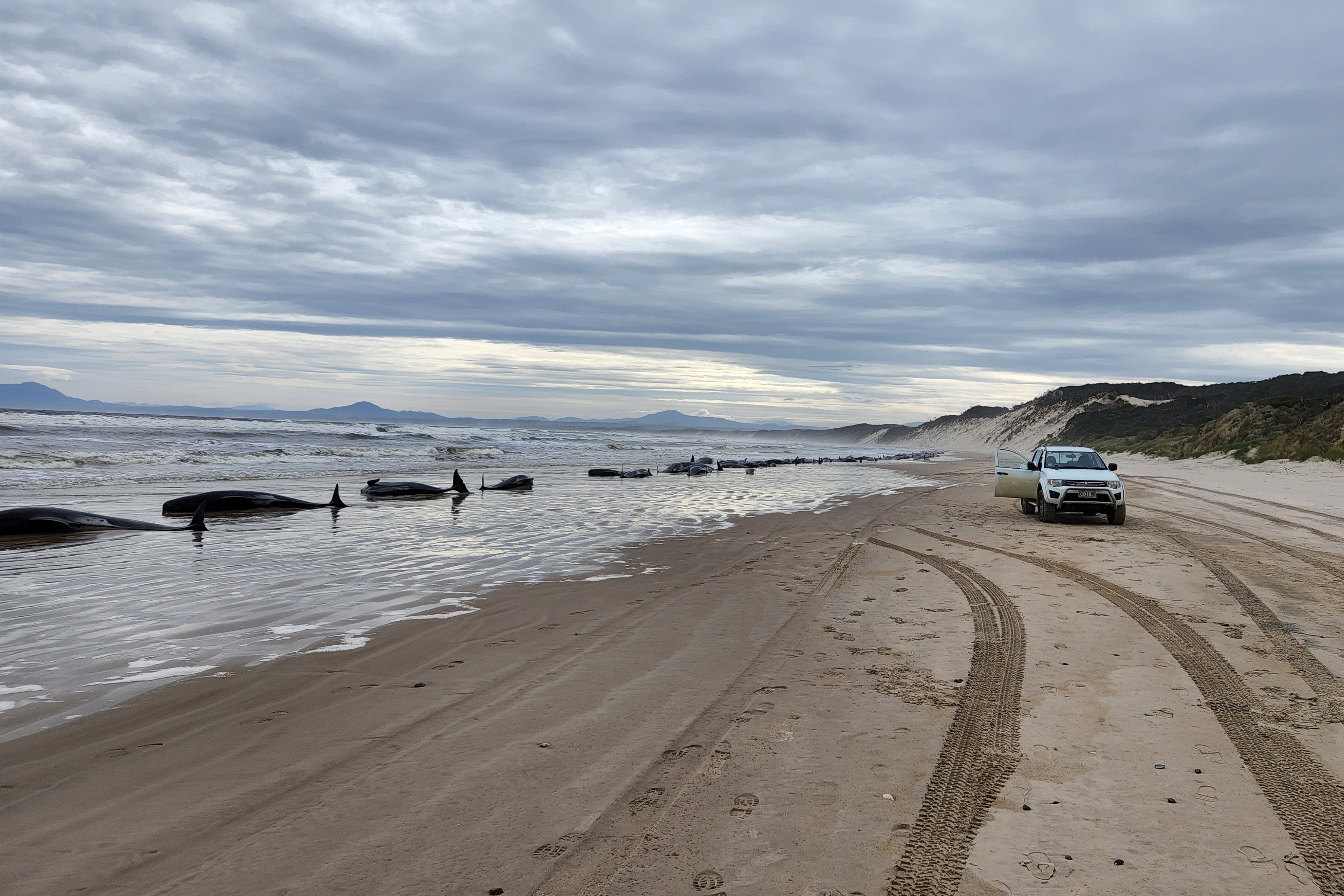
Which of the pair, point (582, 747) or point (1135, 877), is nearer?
point (1135, 877)

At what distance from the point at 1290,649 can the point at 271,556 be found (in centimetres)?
1201

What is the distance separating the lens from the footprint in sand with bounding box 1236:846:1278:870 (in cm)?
304

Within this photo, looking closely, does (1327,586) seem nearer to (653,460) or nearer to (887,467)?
(887,467)

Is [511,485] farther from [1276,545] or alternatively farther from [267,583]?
[1276,545]

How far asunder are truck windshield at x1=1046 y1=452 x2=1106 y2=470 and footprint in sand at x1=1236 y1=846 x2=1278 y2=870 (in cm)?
1487

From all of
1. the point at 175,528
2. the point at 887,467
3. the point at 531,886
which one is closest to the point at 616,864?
the point at 531,886

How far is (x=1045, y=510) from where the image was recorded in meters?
16.2

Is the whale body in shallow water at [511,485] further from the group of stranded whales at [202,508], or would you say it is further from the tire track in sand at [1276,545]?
the tire track in sand at [1276,545]

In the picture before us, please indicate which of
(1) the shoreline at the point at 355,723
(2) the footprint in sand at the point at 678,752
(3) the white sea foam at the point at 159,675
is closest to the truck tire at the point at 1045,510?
(1) the shoreline at the point at 355,723

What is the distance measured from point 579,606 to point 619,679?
2550 mm

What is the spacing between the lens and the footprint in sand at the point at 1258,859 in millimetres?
3039

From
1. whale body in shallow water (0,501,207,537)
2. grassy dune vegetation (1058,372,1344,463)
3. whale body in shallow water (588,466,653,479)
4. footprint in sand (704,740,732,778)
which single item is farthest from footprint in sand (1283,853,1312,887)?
grassy dune vegetation (1058,372,1344,463)

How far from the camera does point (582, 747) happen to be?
169 inches

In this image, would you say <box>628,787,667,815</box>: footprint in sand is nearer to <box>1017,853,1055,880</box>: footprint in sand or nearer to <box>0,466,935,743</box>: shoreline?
<box>1017,853,1055,880</box>: footprint in sand
